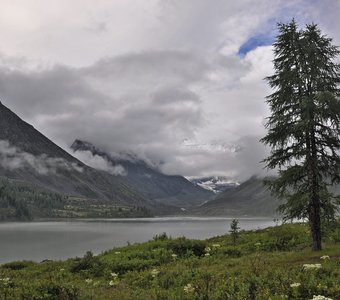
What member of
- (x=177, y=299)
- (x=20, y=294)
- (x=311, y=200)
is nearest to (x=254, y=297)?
(x=177, y=299)

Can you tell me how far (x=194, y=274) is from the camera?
19016 millimetres

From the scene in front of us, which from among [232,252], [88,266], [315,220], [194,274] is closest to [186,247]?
[232,252]

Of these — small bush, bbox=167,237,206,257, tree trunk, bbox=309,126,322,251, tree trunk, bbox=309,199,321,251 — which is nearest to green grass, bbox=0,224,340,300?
small bush, bbox=167,237,206,257

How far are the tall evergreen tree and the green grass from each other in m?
2.90

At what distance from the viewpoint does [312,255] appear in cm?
2130

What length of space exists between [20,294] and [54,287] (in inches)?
44.2

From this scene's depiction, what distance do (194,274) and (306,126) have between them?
1076 centimetres

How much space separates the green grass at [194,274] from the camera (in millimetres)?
13633

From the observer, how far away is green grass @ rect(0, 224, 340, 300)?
537 inches

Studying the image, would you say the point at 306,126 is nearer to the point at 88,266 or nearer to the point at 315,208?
the point at 315,208

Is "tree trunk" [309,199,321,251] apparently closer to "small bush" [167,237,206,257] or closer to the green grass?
the green grass

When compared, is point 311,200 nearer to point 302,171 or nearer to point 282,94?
point 302,171

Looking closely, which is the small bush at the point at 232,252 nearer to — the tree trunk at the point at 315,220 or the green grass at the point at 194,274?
the green grass at the point at 194,274

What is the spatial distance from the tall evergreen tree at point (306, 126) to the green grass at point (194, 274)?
290 cm
